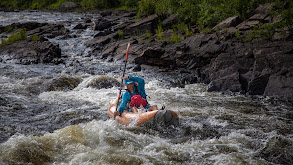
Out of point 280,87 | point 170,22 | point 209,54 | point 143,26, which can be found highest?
point 170,22

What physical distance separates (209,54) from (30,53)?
9.81m

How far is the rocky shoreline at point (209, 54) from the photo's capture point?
9.61m

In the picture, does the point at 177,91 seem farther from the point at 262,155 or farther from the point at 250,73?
the point at 262,155

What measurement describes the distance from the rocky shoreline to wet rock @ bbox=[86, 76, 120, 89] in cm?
228

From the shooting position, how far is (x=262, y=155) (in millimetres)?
5449

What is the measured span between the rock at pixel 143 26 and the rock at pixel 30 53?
15.6 feet

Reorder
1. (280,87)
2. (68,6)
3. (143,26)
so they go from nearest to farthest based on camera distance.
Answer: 1. (280,87)
2. (143,26)
3. (68,6)

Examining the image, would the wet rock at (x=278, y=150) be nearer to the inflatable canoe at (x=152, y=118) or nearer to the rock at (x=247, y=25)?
the inflatable canoe at (x=152, y=118)

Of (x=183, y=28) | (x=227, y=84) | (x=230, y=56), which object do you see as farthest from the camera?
(x=183, y=28)

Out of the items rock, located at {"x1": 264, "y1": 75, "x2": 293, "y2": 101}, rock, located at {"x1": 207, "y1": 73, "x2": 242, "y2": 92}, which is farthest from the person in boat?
rock, located at {"x1": 264, "y1": 75, "x2": 293, "y2": 101}

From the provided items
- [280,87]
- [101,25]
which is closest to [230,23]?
[280,87]

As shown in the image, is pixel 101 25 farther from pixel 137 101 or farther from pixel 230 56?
pixel 137 101

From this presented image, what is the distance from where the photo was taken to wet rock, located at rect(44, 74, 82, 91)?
10.7 metres

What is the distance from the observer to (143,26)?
18.1 metres
